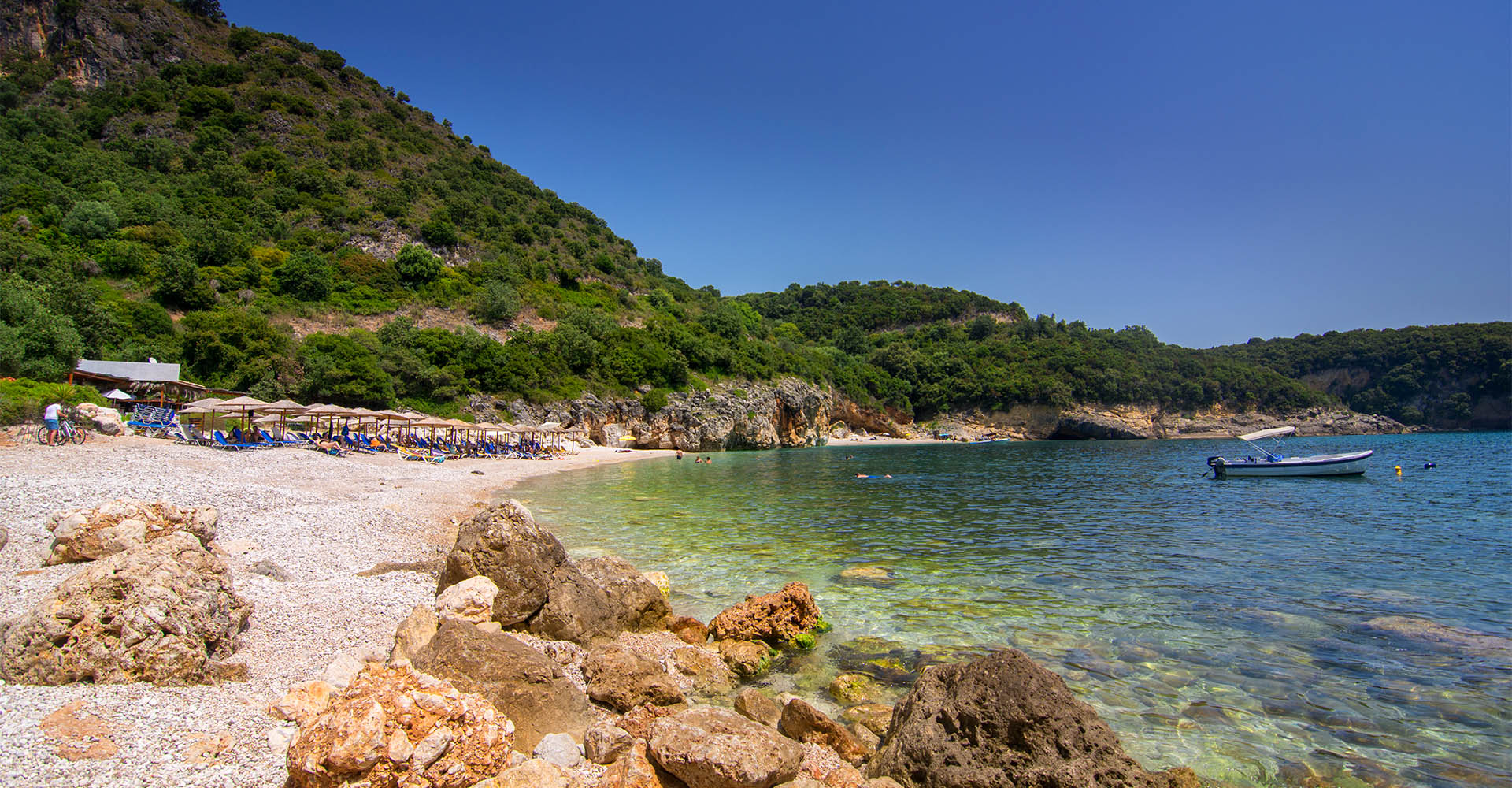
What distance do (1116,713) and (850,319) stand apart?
108650 millimetres

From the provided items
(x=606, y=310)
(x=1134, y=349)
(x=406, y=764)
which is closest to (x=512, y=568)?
(x=406, y=764)

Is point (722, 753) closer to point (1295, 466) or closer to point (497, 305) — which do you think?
point (1295, 466)

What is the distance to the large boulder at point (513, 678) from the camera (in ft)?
15.0

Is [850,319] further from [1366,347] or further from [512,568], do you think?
[512,568]

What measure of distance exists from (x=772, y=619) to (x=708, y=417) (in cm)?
4722

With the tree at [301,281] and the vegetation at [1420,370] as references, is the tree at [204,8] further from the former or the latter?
the vegetation at [1420,370]

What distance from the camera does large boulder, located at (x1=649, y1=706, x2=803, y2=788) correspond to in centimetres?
390

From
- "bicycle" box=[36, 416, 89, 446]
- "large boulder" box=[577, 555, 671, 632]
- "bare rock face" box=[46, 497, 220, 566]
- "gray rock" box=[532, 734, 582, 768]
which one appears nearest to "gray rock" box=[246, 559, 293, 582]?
"bare rock face" box=[46, 497, 220, 566]

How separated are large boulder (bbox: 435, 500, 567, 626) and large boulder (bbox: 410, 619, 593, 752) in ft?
6.42

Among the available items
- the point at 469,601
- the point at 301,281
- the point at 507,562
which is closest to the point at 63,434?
the point at 507,562

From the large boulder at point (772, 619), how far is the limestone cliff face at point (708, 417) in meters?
38.2

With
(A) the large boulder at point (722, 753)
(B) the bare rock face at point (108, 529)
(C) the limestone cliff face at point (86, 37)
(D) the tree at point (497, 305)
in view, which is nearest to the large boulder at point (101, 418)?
(B) the bare rock face at point (108, 529)

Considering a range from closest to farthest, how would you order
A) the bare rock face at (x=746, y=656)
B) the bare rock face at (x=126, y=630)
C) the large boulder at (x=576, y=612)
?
the bare rock face at (x=126, y=630), the bare rock face at (x=746, y=656), the large boulder at (x=576, y=612)

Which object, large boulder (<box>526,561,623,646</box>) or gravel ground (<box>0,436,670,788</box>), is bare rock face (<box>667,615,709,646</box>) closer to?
large boulder (<box>526,561,623,646</box>)
